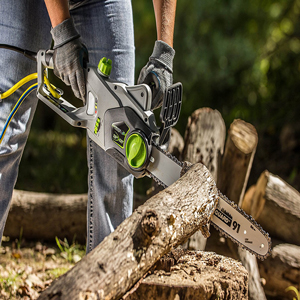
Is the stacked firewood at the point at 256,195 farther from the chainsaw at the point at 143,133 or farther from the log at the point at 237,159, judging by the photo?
the chainsaw at the point at 143,133

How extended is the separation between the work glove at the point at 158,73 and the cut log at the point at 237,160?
1.02 m

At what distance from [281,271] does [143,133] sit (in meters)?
1.45

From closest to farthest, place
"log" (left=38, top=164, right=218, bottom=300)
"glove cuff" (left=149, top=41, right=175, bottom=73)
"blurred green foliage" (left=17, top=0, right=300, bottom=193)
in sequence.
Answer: "log" (left=38, top=164, right=218, bottom=300) < "glove cuff" (left=149, top=41, right=175, bottom=73) < "blurred green foliage" (left=17, top=0, right=300, bottom=193)

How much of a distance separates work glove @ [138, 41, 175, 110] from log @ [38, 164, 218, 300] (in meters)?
0.39

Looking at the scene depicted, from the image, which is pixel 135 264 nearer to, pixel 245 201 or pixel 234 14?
pixel 245 201

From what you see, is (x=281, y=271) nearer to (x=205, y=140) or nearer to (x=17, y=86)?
(x=205, y=140)

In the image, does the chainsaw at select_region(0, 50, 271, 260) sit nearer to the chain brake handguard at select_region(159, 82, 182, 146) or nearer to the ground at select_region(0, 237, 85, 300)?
the chain brake handguard at select_region(159, 82, 182, 146)

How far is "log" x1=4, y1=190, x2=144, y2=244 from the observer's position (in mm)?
2564

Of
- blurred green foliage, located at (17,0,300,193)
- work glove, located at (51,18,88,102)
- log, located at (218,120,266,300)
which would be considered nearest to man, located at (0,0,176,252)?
work glove, located at (51,18,88,102)

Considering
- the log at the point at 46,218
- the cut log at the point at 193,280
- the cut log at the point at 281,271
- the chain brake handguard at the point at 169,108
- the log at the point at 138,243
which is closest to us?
the log at the point at 138,243

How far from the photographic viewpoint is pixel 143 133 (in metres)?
1.41

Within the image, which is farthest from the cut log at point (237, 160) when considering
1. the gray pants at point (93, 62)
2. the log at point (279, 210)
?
the gray pants at point (93, 62)

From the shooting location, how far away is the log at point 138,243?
0.95 metres

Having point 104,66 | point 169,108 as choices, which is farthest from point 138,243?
point 104,66
